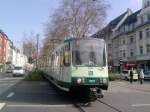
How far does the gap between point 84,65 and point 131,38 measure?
57.4 meters

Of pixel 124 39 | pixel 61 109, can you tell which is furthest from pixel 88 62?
pixel 124 39

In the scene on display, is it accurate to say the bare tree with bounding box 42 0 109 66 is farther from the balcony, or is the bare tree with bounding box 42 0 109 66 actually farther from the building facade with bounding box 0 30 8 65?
the building facade with bounding box 0 30 8 65

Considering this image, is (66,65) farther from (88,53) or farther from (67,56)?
(88,53)

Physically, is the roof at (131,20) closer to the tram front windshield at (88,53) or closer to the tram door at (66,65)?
the tram door at (66,65)

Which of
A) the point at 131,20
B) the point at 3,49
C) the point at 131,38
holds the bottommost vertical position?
the point at 131,38

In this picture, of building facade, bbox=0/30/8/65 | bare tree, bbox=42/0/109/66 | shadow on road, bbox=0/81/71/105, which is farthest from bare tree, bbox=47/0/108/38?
building facade, bbox=0/30/8/65

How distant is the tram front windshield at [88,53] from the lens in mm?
17359

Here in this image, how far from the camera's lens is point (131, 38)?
73.4m

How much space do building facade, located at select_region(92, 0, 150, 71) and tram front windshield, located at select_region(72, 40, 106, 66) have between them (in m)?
36.3

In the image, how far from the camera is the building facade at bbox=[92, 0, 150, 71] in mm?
64381

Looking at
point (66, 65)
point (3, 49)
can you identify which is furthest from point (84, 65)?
point (3, 49)

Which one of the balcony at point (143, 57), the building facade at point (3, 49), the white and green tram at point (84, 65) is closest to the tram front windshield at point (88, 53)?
the white and green tram at point (84, 65)

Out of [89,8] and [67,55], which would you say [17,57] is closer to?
[89,8]

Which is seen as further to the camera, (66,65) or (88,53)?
(66,65)
